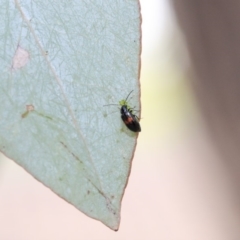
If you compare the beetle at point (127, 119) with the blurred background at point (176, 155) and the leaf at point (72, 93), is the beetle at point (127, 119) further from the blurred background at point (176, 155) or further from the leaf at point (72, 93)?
the blurred background at point (176, 155)

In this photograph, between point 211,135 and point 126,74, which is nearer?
point 126,74

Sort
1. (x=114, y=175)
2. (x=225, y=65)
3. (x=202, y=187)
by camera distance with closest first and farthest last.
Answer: (x=114, y=175)
(x=225, y=65)
(x=202, y=187)

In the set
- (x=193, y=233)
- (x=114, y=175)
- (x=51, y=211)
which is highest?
(x=114, y=175)

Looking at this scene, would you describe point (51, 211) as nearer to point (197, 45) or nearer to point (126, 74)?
point (197, 45)

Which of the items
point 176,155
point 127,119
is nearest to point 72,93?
point 127,119

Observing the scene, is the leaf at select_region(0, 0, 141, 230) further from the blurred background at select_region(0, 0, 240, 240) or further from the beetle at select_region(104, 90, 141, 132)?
the blurred background at select_region(0, 0, 240, 240)

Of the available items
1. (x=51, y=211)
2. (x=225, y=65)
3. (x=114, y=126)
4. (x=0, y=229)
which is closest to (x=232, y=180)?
(x=225, y=65)

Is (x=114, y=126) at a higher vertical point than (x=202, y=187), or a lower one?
higher
